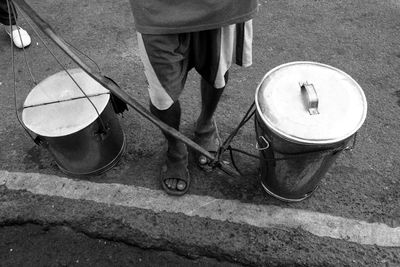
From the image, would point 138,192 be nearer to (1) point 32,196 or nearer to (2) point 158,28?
(1) point 32,196

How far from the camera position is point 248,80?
317 cm

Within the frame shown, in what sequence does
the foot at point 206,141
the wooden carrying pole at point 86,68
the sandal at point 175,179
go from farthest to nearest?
the foot at point 206,141, the sandal at point 175,179, the wooden carrying pole at point 86,68

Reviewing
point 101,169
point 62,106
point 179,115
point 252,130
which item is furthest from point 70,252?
point 252,130

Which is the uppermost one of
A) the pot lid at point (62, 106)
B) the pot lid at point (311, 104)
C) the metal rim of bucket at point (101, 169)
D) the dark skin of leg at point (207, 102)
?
the pot lid at point (311, 104)

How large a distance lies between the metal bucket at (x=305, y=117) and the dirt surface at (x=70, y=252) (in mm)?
761

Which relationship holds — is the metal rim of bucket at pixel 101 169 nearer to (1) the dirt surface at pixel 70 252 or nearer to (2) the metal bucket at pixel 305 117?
(1) the dirt surface at pixel 70 252

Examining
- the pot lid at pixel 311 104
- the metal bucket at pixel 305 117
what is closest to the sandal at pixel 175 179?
the metal bucket at pixel 305 117

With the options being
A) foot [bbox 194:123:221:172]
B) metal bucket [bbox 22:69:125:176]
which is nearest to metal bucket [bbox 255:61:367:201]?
foot [bbox 194:123:221:172]

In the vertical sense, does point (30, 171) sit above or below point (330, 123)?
below

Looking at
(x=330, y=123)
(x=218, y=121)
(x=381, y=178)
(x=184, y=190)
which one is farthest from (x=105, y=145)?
(x=381, y=178)

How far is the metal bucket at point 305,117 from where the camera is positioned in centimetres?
166

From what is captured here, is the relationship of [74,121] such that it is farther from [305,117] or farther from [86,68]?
[305,117]

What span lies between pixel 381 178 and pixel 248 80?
139 centimetres

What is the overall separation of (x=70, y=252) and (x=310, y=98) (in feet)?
5.69
